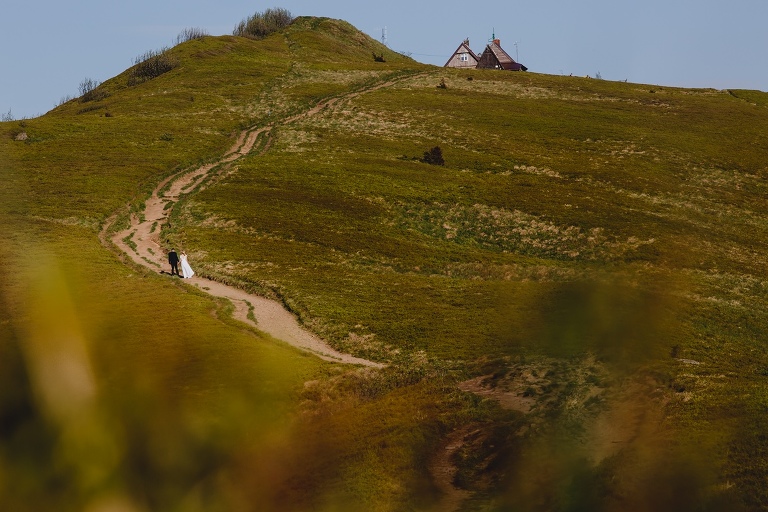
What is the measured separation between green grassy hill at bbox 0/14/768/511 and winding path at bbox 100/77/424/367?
49.4 inches

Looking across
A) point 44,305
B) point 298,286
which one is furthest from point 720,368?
point 44,305

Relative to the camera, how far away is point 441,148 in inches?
4008

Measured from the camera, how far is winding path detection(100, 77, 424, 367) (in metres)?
46.7

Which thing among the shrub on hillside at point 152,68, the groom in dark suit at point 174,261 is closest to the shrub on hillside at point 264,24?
the shrub on hillside at point 152,68

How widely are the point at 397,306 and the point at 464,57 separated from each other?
153 metres

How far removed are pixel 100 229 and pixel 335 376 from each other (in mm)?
42512

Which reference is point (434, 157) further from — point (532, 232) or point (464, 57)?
point (464, 57)

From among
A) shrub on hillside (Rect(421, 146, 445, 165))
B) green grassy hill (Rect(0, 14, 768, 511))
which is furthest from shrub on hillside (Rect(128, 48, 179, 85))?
shrub on hillside (Rect(421, 146, 445, 165))

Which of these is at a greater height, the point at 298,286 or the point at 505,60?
the point at 505,60

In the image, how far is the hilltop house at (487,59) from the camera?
602ft

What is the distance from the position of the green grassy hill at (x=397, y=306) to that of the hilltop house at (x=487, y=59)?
200 feet

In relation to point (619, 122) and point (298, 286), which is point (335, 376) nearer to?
point (298, 286)

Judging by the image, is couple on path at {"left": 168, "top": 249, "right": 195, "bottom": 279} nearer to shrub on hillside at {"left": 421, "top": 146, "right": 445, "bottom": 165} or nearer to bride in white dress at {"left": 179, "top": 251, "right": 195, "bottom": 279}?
bride in white dress at {"left": 179, "top": 251, "right": 195, "bottom": 279}

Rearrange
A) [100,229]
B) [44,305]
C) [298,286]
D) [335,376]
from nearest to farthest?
1. [335,376]
2. [44,305]
3. [298,286]
4. [100,229]
